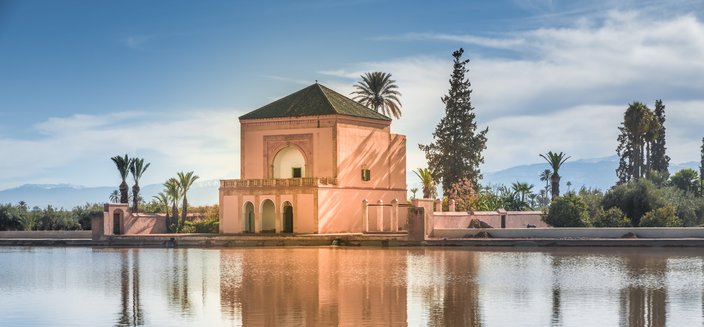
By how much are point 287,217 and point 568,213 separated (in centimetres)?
1335

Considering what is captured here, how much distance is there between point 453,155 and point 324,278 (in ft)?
124

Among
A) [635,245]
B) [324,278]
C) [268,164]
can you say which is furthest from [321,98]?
[324,278]

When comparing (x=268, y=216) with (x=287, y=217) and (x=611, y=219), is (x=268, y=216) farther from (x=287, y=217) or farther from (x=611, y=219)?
(x=611, y=219)

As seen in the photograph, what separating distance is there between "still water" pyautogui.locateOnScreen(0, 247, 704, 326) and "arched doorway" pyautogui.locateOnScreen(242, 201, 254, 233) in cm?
1561

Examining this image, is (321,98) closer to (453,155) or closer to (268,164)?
(268,164)

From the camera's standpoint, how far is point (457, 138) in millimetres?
60906

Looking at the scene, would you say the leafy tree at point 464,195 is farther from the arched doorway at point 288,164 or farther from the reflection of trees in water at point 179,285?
the reflection of trees in water at point 179,285

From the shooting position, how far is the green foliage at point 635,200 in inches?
1754

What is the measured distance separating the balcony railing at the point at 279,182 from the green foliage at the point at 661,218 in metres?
14.9

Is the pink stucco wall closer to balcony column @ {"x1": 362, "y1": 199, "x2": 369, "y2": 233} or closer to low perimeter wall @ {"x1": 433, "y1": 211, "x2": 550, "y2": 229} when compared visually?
balcony column @ {"x1": 362, "y1": 199, "x2": 369, "y2": 233}

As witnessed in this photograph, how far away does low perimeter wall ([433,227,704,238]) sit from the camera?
3759 cm

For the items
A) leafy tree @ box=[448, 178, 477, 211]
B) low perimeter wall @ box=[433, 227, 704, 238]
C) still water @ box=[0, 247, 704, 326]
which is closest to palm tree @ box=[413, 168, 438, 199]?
leafy tree @ box=[448, 178, 477, 211]

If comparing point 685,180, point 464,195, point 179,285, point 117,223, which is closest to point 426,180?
point 464,195

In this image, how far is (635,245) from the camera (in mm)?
37250
